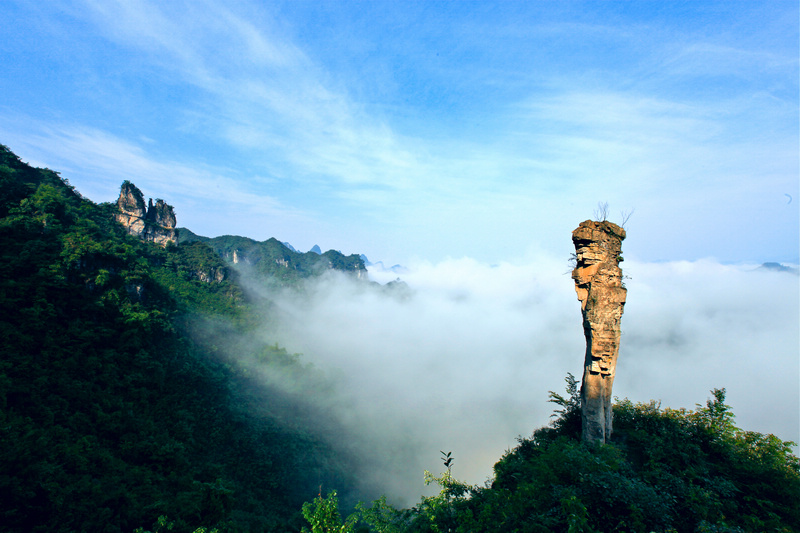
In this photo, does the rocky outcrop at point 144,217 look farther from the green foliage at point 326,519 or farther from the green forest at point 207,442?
the green foliage at point 326,519

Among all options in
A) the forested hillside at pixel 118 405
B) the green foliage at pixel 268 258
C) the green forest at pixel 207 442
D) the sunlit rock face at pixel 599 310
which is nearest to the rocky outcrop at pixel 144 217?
the green forest at pixel 207 442

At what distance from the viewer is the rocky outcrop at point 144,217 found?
5703cm

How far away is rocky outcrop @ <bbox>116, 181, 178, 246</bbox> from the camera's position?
187 ft

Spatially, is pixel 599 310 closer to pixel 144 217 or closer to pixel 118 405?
pixel 118 405

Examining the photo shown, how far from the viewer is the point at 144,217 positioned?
6038 centimetres

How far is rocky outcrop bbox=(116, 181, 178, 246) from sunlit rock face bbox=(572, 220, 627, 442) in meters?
72.4

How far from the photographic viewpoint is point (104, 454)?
20375 millimetres

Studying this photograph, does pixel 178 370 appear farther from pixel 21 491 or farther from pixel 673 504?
pixel 673 504

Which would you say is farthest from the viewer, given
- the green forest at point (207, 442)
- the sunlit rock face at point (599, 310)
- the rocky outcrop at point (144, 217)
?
the rocky outcrop at point (144, 217)

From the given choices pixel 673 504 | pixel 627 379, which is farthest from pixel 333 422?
pixel 627 379

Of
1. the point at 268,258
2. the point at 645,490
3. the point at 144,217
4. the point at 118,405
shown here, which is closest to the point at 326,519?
the point at 645,490

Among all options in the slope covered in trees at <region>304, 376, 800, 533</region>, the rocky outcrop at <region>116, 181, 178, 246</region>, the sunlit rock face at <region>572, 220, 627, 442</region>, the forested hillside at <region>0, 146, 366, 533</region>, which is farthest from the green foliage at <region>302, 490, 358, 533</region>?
the rocky outcrop at <region>116, 181, 178, 246</region>

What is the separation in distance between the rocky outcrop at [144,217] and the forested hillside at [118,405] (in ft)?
16.6

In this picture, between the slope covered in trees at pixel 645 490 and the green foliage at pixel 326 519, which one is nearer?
the slope covered in trees at pixel 645 490
